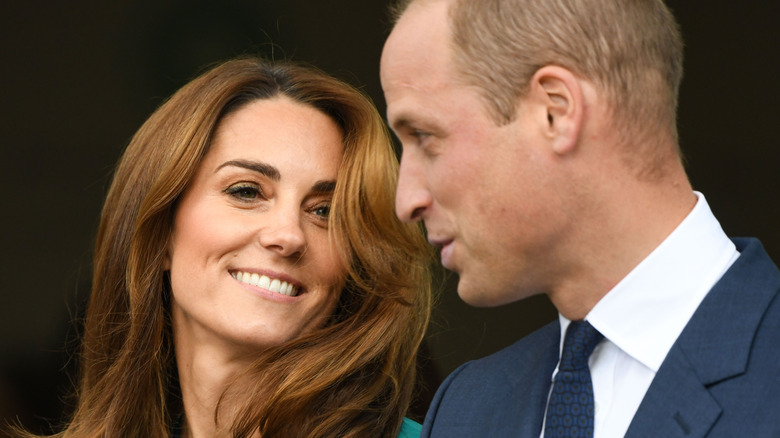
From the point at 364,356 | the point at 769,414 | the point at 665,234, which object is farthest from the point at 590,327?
the point at 364,356

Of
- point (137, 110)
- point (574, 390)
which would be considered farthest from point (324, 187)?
point (137, 110)

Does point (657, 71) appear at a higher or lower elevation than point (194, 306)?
higher

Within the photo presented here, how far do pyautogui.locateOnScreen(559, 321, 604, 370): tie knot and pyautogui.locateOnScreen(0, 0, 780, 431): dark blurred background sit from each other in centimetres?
201

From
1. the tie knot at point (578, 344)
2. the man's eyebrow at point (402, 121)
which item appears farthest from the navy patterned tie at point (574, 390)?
the man's eyebrow at point (402, 121)

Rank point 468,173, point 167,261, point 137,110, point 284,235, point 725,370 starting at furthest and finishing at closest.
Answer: point 137,110, point 167,261, point 284,235, point 468,173, point 725,370

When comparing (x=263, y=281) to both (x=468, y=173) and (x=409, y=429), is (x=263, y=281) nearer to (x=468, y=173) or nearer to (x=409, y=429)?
(x=409, y=429)

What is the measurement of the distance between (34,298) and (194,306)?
183 cm

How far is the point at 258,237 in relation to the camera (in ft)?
8.42

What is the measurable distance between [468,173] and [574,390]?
0.40 m

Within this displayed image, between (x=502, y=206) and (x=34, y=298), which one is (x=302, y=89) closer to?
(x=502, y=206)

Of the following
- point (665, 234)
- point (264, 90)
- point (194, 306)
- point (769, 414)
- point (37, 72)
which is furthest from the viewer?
point (37, 72)

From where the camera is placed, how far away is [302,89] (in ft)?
9.29

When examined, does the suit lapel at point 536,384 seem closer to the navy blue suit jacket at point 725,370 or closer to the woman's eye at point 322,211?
the navy blue suit jacket at point 725,370

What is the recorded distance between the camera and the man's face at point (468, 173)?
68.3 inches
